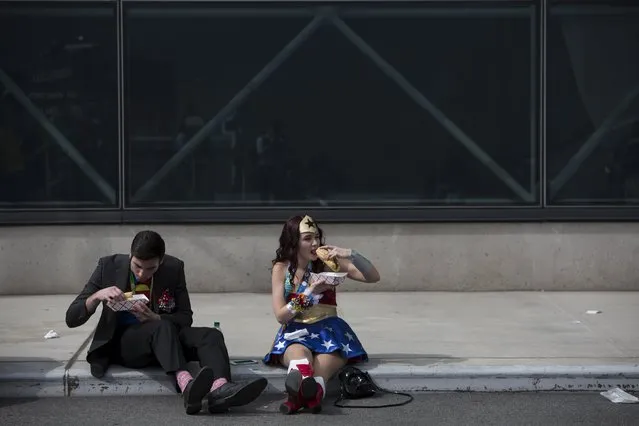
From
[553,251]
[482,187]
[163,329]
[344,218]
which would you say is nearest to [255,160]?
[344,218]

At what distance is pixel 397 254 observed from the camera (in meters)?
11.9

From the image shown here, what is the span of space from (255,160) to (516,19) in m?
2.82

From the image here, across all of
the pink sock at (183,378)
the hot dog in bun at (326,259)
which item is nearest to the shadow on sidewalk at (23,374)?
the pink sock at (183,378)

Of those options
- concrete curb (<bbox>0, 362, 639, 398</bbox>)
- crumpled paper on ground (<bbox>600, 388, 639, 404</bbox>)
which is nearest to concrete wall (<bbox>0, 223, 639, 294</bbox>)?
concrete curb (<bbox>0, 362, 639, 398</bbox>)

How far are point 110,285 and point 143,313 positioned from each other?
29 cm

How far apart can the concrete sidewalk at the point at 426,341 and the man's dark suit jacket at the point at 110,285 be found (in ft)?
0.77

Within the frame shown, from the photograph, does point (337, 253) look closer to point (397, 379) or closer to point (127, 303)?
point (397, 379)

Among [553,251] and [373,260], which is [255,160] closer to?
[373,260]

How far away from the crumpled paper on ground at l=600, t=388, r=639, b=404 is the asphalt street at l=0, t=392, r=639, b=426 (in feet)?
0.19

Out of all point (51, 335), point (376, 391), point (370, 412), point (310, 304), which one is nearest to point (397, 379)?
point (376, 391)

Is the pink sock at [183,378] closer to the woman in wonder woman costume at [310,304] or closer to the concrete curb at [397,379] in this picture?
the concrete curb at [397,379]

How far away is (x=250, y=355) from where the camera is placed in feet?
28.9

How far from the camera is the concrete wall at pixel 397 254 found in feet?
38.7

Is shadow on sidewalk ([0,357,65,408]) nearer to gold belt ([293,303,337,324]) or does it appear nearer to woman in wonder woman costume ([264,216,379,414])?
woman in wonder woman costume ([264,216,379,414])
